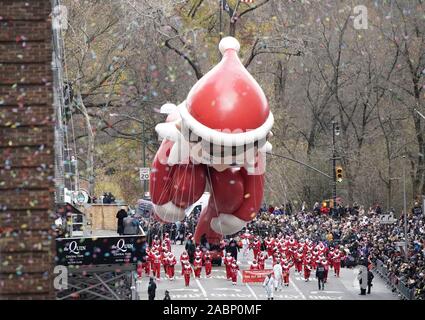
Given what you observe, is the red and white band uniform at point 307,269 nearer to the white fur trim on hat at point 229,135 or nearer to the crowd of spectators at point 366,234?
the crowd of spectators at point 366,234

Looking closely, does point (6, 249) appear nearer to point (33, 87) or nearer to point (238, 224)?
point (33, 87)

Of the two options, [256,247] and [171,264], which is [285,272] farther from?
Answer: [256,247]

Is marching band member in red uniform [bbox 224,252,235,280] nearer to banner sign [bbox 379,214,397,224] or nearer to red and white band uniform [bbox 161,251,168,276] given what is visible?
red and white band uniform [bbox 161,251,168,276]

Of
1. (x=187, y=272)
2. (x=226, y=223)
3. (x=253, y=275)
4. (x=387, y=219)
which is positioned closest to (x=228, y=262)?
(x=253, y=275)

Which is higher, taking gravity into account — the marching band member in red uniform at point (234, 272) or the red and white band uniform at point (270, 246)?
the red and white band uniform at point (270, 246)

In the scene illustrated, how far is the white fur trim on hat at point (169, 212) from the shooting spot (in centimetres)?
1964

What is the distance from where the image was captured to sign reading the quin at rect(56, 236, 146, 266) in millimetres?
19016

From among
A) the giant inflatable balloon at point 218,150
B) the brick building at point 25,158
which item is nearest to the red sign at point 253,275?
the giant inflatable balloon at point 218,150

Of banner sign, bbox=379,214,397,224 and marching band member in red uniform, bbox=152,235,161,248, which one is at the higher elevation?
banner sign, bbox=379,214,397,224

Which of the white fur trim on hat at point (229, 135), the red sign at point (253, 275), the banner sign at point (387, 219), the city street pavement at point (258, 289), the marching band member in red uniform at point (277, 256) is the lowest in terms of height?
the city street pavement at point (258, 289)

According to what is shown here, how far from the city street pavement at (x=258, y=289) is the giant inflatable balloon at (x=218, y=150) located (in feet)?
18.9

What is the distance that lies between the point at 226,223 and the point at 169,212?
115 cm

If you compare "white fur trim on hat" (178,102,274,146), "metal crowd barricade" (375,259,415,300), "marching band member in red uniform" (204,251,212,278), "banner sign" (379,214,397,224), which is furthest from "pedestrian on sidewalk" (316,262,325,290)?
"white fur trim on hat" (178,102,274,146)

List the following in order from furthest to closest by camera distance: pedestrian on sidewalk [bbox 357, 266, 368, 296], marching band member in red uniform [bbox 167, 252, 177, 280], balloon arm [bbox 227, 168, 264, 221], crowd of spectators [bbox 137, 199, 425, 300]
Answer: marching band member in red uniform [bbox 167, 252, 177, 280] → crowd of spectators [bbox 137, 199, 425, 300] → pedestrian on sidewalk [bbox 357, 266, 368, 296] → balloon arm [bbox 227, 168, 264, 221]
